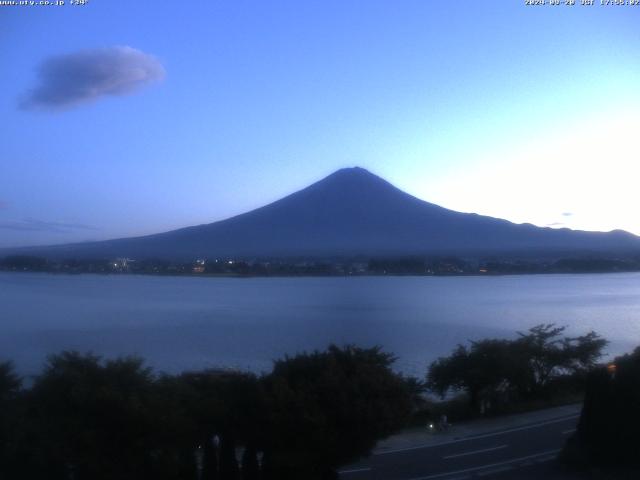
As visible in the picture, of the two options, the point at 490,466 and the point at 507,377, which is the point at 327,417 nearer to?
the point at 490,466

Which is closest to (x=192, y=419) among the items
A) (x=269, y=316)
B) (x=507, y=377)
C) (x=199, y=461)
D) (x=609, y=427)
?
(x=199, y=461)

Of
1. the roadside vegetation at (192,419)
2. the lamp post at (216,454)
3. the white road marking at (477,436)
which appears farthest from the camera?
the white road marking at (477,436)

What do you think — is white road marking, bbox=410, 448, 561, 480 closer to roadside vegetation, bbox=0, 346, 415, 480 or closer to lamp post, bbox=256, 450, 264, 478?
roadside vegetation, bbox=0, 346, 415, 480

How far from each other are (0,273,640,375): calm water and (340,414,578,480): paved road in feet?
20.5

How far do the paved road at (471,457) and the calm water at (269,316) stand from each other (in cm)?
626

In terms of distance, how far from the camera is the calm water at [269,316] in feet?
63.3

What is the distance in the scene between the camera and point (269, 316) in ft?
92.6

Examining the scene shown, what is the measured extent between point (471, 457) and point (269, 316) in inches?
764

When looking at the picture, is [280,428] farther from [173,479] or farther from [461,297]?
[461,297]

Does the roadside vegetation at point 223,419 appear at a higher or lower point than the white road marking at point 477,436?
higher

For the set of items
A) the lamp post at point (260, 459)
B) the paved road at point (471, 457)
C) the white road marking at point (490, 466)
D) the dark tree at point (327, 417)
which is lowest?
the paved road at point (471, 457)

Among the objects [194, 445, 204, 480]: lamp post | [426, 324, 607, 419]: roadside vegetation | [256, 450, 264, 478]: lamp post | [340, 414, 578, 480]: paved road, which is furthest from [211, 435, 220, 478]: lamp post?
[426, 324, 607, 419]: roadside vegetation

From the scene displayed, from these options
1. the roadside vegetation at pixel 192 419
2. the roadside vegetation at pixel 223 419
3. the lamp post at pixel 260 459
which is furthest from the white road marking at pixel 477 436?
the roadside vegetation at pixel 192 419

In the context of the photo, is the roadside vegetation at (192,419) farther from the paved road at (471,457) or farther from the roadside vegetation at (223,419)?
the paved road at (471,457)
